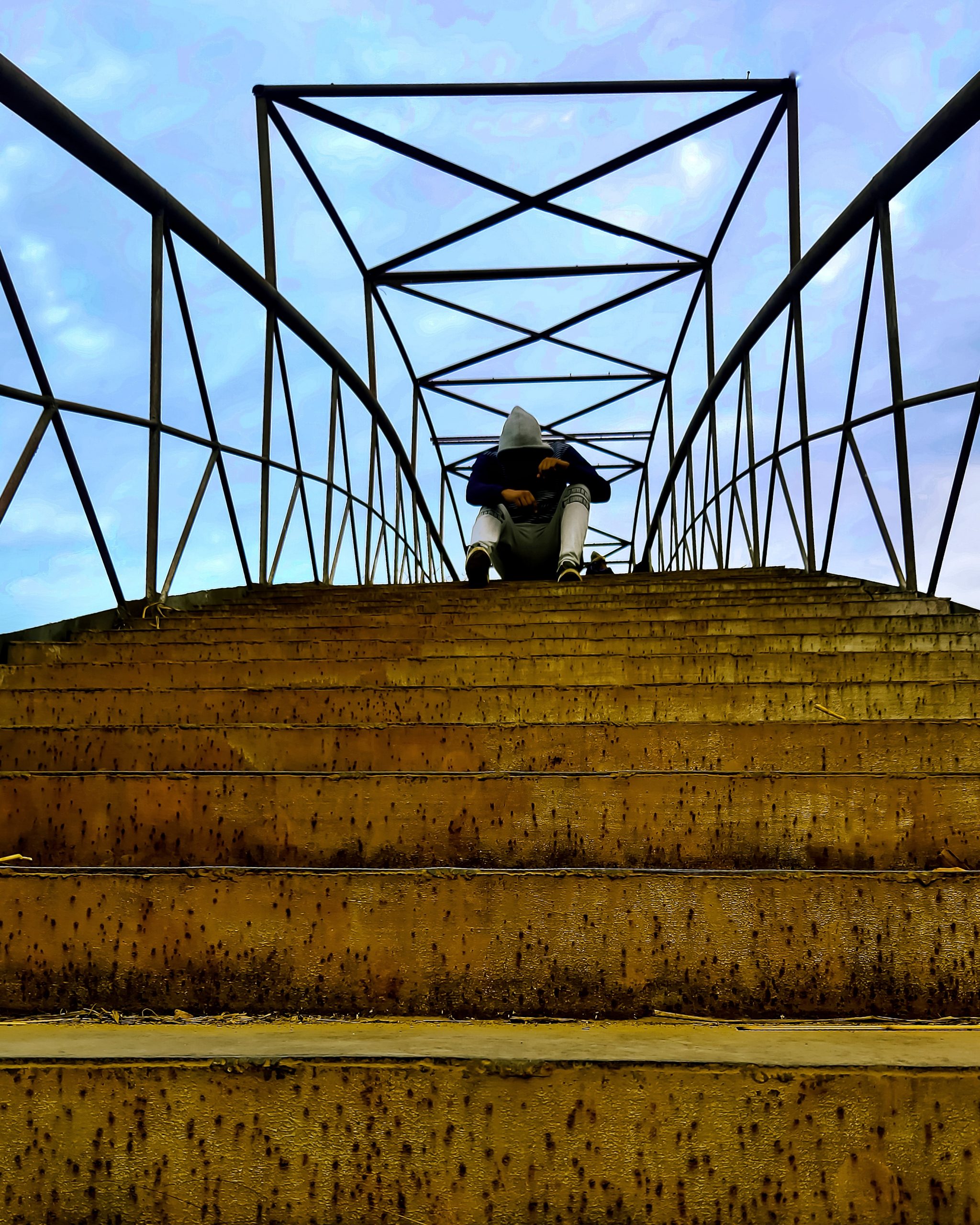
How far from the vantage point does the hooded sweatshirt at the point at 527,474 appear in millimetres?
4715

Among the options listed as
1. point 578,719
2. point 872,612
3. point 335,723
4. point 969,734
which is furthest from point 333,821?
point 872,612

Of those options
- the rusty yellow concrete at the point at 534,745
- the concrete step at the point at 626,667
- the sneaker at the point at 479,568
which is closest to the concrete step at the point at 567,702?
the rusty yellow concrete at the point at 534,745

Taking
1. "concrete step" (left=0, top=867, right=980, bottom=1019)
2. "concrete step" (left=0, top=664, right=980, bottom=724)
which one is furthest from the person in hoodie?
"concrete step" (left=0, top=867, right=980, bottom=1019)

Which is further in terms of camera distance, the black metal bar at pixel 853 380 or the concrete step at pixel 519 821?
the black metal bar at pixel 853 380

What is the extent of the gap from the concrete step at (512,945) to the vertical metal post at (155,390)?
2059 mm

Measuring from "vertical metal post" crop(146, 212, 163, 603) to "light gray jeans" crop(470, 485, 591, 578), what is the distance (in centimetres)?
180

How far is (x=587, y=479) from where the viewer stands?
477cm

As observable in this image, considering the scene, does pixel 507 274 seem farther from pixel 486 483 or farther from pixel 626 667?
pixel 626 667

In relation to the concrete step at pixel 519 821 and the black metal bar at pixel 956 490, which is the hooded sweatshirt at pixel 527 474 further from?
the concrete step at pixel 519 821

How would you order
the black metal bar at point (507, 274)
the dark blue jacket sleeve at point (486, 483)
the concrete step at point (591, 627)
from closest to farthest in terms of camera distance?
the concrete step at point (591, 627) → the dark blue jacket sleeve at point (486, 483) → the black metal bar at point (507, 274)

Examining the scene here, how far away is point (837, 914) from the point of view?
98cm

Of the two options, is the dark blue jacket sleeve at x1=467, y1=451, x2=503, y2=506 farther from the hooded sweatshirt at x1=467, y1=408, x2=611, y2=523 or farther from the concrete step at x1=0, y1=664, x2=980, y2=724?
the concrete step at x1=0, y1=664, x2=980, y2=724

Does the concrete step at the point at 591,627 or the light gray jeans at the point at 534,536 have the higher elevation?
the light gray jeans at the point at 534,536

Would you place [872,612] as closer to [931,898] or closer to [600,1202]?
[931,898]
